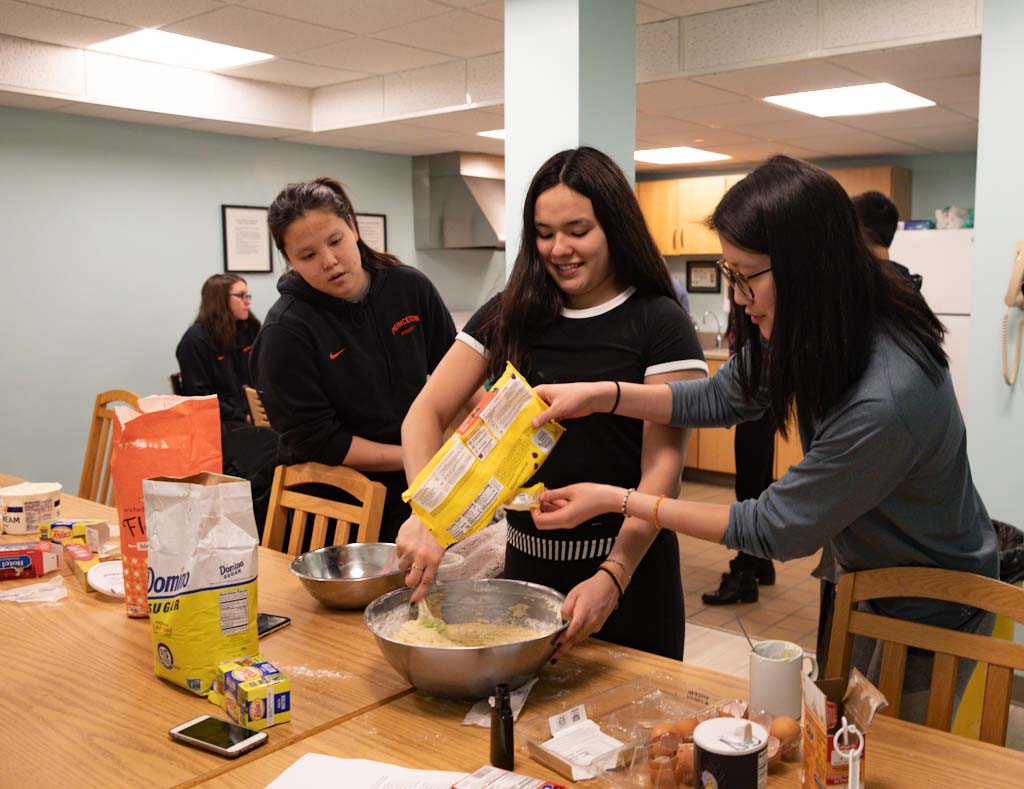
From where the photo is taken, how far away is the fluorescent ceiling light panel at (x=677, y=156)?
22.3 ft

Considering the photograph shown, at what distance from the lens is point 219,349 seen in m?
5.10

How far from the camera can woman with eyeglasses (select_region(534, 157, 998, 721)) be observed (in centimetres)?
123

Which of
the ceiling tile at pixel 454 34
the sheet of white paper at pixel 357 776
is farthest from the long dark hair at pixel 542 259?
the ceiling tile at pixel 454 34

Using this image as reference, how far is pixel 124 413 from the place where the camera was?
1.58 m

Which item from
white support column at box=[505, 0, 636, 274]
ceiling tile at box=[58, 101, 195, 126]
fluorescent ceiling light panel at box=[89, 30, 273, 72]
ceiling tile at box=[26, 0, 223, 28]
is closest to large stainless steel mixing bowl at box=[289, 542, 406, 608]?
white support column at box=[505, 0, 636, 274]

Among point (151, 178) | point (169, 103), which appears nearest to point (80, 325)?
point (151, 178)

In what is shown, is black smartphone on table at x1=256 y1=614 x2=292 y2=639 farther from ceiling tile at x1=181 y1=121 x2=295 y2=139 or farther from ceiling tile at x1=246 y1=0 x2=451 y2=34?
ceiling tile at x1=181 y1=121 x2=295 y2=139

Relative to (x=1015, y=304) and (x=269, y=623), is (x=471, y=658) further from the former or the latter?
(x=1015, y=304)

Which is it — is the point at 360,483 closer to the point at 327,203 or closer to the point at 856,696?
the point at 327,203

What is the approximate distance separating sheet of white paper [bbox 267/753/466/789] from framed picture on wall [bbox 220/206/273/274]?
5.18 metres

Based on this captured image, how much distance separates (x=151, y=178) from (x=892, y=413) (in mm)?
5254

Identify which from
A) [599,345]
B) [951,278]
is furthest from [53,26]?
[951,278]

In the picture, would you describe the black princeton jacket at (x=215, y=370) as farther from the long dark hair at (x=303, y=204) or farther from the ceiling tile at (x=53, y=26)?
the long dark hair at (x=303, y=204)

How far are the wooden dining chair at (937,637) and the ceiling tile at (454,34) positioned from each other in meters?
3.26
